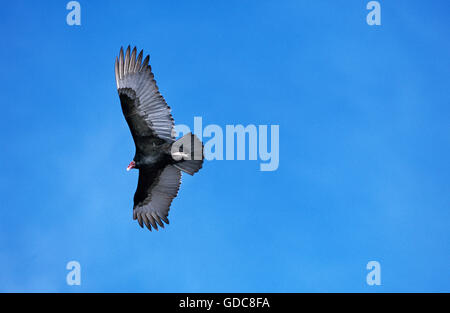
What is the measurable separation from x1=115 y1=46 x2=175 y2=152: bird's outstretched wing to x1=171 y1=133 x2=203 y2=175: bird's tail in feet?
1.65

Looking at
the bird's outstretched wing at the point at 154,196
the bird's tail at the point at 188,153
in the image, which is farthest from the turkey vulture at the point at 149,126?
the bird's outstretched wing at the point at 154,196

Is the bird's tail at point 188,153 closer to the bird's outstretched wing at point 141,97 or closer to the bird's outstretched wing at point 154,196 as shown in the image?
the bird's outstretched wing at point 141,97

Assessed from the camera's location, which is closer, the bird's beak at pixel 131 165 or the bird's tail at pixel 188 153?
the bird's tail at pixel 188 153

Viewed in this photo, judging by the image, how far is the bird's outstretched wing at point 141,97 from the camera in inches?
511

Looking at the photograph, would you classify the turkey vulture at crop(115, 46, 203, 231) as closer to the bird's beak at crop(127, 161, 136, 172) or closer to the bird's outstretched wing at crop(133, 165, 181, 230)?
the bird's beak at crop(127, 161, 136, 172)

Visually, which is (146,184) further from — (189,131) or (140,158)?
(189,131)

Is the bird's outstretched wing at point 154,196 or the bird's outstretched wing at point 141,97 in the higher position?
the bird's outstretched wing at point 141,97

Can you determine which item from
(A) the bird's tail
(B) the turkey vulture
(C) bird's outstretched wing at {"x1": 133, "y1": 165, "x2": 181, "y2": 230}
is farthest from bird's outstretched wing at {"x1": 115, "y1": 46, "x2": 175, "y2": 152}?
(C) bird's outstretched wing at {"x1": 133, "y1": 165, "x2": 181, "y2": 230}

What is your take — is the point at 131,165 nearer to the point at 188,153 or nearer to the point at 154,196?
the point at 154,196

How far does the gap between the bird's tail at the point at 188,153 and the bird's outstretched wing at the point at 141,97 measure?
1.65 ft

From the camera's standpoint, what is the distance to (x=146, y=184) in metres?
14.8

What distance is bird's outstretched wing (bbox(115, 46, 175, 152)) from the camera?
42.6ft
